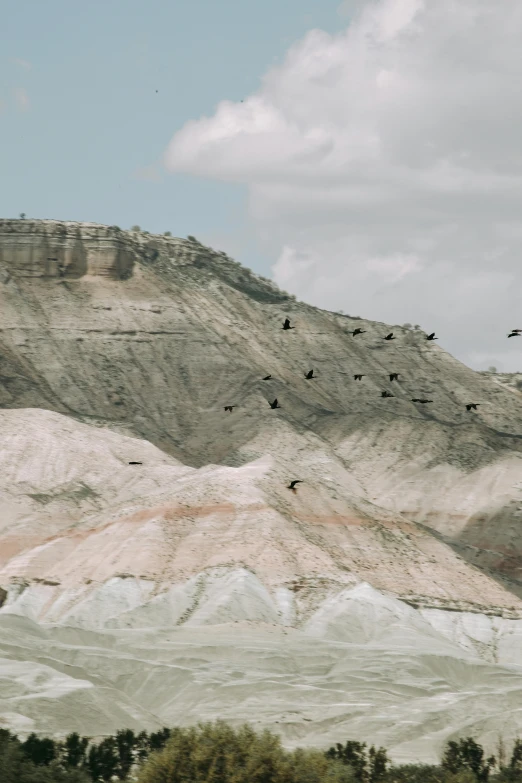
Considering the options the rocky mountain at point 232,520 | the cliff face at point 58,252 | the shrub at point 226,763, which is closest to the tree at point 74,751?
the rocky mountain at point 232,520

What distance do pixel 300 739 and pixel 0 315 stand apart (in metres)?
96.8

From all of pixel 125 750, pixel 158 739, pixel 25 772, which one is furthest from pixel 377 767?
pixel 25 772

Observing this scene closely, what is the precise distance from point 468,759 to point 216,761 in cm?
2910

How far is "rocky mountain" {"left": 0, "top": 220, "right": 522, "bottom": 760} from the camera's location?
102m

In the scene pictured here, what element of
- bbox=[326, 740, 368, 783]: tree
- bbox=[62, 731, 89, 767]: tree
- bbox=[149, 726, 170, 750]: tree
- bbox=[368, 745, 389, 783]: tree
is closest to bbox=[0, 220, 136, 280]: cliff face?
bbox=[326, 740, 368, 783]: tree

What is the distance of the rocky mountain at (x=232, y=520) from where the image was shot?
102 metres

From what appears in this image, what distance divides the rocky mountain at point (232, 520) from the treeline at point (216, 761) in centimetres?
648

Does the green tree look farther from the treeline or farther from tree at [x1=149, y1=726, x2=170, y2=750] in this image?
tree at [x1=149, y1=726, x2=170, y2=750]

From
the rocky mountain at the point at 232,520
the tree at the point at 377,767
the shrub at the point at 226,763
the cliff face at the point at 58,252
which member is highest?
the cliff face at the point at 58,252

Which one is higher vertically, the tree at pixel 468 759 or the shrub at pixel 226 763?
the tree at pixel 468 759

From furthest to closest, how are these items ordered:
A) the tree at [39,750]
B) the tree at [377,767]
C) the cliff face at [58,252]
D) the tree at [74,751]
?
the cliff face at [58,252], the tree at [74,751], the tree at [377,767], the tree at [39,750]

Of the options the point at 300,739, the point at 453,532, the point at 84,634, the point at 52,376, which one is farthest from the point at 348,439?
the point at 300,739

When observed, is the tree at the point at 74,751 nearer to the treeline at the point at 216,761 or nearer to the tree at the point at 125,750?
the treeline at the point at 216,761

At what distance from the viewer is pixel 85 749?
81375 millimetres
